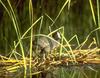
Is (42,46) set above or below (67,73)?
above

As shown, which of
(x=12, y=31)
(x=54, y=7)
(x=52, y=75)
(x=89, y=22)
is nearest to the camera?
(x=52, y=75)

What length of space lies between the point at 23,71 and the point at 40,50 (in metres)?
0.34

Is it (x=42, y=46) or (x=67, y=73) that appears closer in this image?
(x=67, y=73)

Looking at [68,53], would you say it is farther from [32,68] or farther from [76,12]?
[76,12]

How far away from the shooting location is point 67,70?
566 centimetres

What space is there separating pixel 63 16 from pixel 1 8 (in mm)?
1237

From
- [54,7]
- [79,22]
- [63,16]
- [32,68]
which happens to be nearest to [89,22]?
[79,22]

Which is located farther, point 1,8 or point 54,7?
point 54,7

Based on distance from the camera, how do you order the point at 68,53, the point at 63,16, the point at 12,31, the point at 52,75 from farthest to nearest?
the point at 63,16 < the point at 12,31 < the point at 68,53 < the point at 52,75

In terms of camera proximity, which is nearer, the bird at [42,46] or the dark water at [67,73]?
the dark water at [67,73]

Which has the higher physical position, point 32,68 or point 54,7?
point 54,7

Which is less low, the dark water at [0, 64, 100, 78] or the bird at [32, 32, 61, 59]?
the bird at [32, 32, 61, 59]

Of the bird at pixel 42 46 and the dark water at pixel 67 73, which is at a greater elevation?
the bird at pixel 42 46

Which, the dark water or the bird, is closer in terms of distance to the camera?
the dark water
